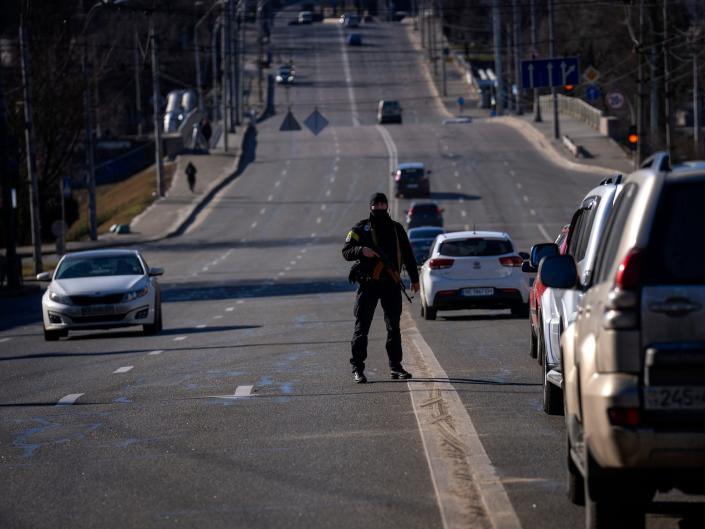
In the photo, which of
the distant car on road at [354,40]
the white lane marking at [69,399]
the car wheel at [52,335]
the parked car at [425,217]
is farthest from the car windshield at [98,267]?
the distant car on road at [354,40]

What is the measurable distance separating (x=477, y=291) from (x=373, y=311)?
11025 millimetres

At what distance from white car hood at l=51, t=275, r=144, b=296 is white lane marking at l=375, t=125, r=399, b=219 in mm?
40631

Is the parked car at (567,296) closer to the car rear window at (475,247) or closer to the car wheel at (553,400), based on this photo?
the car wheel at (553,400)

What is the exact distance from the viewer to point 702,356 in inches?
251

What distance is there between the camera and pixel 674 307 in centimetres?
642

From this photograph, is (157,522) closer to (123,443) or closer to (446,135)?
(123,443)

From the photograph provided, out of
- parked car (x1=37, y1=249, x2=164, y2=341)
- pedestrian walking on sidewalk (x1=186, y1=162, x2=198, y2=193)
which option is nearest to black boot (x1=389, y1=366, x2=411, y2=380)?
parked car (x1=37, y1=249, x2=164, y2=341)

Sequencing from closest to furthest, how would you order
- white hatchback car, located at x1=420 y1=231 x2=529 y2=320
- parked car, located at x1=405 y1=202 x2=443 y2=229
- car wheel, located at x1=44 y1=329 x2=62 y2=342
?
car wheel, located at x1=44 y1=329 x2=62 y2=342 → white hatchback car, located at x1=420 y1=231 x2=529 y2=320 → parked car, located at x1=405 y1=202 x2=443 y2=229

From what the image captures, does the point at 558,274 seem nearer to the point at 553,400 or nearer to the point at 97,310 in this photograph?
the point at 553,400

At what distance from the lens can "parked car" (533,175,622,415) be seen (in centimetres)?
1166

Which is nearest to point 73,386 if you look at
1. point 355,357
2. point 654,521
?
point 355,357

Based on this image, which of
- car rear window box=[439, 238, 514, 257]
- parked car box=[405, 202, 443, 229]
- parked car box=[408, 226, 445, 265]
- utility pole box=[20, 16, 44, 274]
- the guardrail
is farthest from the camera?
the guardrail

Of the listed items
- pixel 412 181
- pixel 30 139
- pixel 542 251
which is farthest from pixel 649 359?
pixel 412 181

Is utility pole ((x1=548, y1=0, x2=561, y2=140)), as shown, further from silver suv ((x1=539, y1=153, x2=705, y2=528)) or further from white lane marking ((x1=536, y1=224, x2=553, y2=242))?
silver suv ((x1=539, y1=153, x2=705, y2=528))
